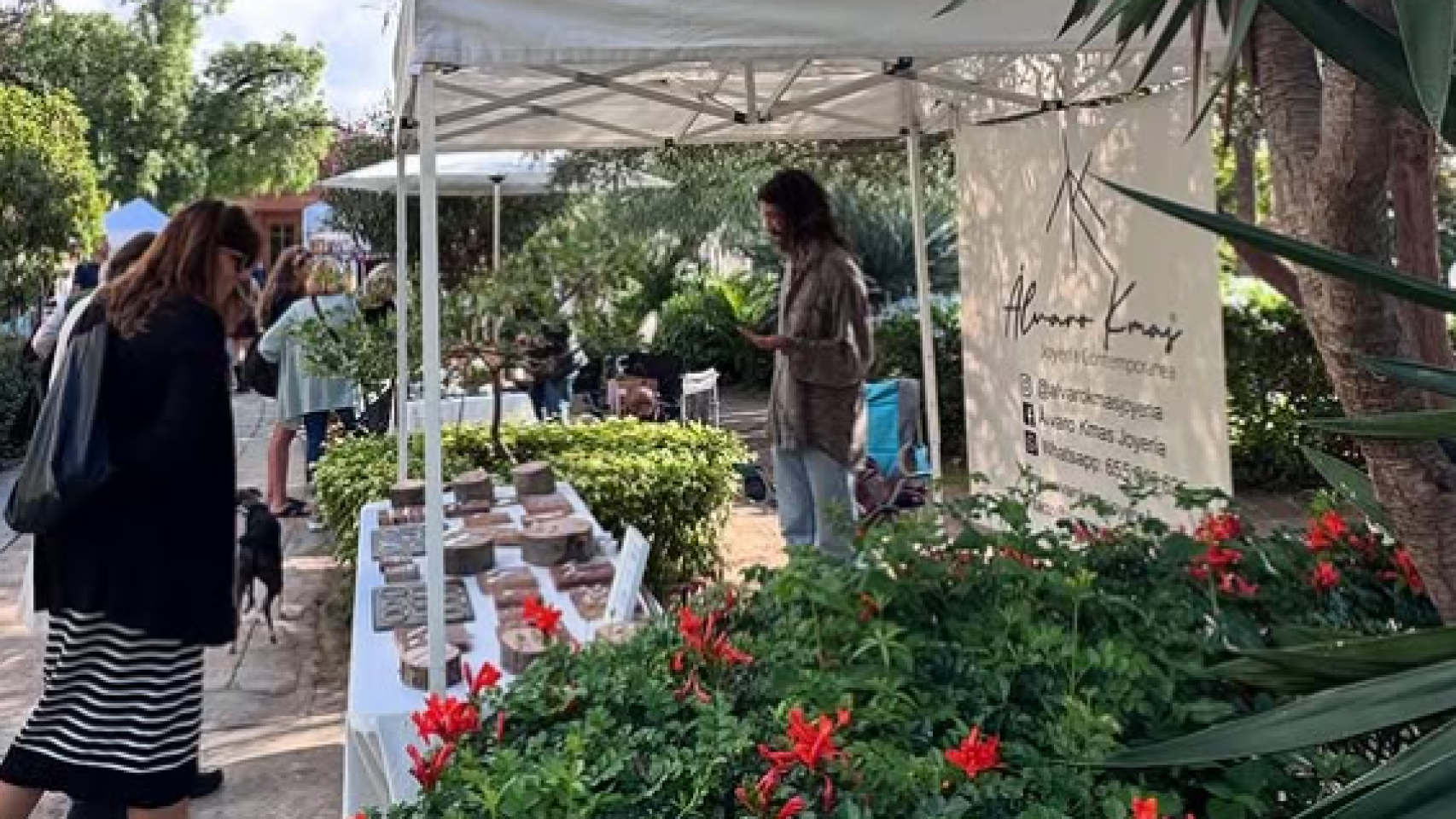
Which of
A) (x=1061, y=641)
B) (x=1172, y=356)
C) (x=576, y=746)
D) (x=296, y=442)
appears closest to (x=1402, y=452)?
Result: (x=1061, y=641)

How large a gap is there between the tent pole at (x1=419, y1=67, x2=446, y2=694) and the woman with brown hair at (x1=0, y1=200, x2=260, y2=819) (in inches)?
17.0

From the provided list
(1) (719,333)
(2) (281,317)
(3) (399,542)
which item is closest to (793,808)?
(3) (399,542)

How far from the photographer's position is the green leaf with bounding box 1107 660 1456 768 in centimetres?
125

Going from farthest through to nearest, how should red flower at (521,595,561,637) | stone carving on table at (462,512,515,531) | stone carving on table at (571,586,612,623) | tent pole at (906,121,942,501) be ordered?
tent pole at (906,121,942,501) → stone carving on table at (462,512,515,531) → stone carving on table at (571,586,612,623) → red flower at (521,595,561,637)

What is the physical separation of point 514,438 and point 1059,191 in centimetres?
284

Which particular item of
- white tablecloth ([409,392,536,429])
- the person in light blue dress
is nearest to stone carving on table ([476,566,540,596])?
white tablecloth ([409,392,536,429])

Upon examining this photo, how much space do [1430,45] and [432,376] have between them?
2.31 m

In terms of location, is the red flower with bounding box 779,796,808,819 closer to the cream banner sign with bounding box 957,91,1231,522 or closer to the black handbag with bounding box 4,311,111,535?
the cream banner sign with bounding box 957,91,1231,522

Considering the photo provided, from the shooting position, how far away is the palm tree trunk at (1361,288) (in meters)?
1.83

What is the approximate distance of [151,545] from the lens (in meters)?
2.89

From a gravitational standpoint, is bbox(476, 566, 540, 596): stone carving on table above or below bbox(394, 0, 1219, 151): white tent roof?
below

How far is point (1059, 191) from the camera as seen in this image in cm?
462

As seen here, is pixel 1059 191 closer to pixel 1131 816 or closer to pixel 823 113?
pixel 823 113

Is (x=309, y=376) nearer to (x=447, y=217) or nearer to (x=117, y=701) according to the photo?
(x=117, y=701)
